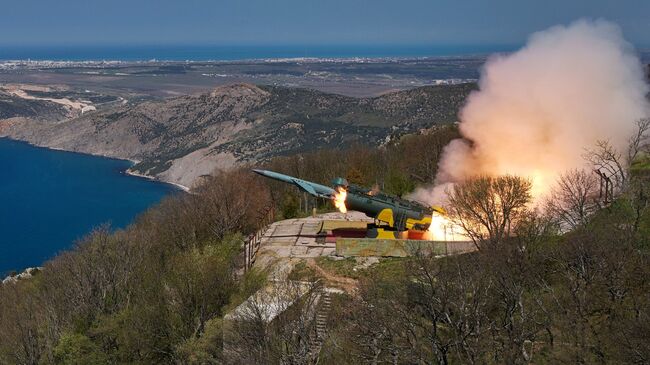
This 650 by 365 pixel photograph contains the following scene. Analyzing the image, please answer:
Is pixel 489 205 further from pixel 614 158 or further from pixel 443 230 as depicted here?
pixel 614 158

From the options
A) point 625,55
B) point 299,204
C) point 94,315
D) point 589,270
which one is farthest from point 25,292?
point 625,55

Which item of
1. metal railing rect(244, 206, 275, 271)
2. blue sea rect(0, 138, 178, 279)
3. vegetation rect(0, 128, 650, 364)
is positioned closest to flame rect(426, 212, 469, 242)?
vegetation rect(0, 128, 650, 364)

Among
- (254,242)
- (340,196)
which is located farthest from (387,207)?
(254,242)

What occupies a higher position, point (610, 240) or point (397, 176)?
point (610, 240)

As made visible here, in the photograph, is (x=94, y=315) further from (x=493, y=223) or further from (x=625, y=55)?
(x=625, y=55)

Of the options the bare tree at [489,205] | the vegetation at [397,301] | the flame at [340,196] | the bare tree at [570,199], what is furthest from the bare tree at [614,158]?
the flame at [340,196]
